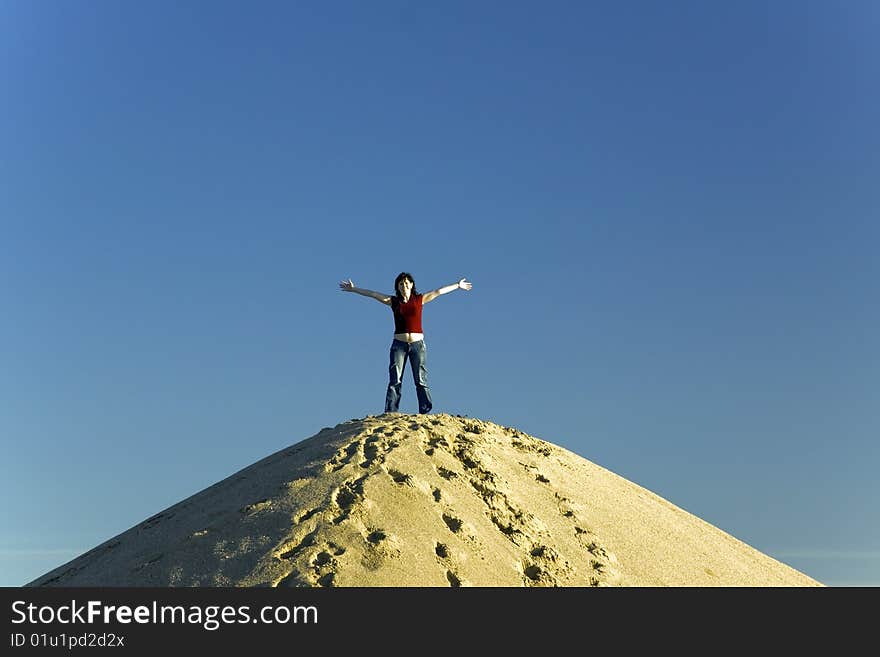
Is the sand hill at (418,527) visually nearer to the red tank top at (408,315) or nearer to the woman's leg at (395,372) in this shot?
the woman's leg at (395,372)

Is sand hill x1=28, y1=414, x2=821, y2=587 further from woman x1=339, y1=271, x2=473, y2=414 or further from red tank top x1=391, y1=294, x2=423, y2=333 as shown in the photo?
red tank top x1=391, y1=294, x2=423, y2=333

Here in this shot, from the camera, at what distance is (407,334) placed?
17.4 m

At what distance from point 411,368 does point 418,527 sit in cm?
454

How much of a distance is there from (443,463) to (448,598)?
388 centimetres

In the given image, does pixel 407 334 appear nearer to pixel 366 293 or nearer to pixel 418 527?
pixel 366 293

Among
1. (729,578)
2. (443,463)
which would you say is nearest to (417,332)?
(443,463)

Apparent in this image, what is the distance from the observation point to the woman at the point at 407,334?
1744 cm

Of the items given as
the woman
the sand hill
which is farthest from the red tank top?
the sand hill

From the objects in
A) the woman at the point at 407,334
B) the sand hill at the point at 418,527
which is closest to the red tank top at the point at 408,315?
the woman at the point at 407,334

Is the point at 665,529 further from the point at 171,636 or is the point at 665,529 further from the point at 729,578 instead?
the point at 171,636

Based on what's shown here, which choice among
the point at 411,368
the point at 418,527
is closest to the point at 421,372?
the point at 411,368

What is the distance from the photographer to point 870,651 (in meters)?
11.1

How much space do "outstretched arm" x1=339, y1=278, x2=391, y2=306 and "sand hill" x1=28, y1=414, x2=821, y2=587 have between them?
85.3 inches

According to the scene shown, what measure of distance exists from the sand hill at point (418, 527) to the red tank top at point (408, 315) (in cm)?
162
